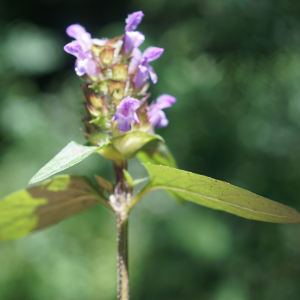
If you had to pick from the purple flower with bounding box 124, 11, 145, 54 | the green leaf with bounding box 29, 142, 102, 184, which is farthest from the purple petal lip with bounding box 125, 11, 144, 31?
the green leaf with bounding box 29, 142, 102, 184

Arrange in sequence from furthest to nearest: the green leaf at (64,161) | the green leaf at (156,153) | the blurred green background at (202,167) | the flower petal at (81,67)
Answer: the blurred green background at (202,167)
the green leaf at (156,153)
the flower petal at (81,67)
the green leaf at (64,161)

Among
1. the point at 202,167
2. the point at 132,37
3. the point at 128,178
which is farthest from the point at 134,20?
the point at 202,167

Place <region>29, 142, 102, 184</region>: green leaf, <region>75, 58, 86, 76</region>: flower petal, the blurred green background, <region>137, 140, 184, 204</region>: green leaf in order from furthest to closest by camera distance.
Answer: the blurred green background → <region>137, 140, 184, 204</region>: green leaf → <region>75, 58, 86, 76</region>: flower petal → <region>29, 142, 102, 184</region>: green leaf

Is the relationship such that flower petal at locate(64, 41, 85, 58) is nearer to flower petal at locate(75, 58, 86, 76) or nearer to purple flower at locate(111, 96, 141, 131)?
flower petal at locate(75, 58, 86, 76)

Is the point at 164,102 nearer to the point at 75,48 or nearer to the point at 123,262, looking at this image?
the point at 75,48

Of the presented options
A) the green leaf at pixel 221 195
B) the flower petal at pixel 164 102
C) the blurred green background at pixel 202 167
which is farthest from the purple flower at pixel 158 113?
the blurred green background at pixel 202 167

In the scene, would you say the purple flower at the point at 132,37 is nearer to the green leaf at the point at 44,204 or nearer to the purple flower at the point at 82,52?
the purple flower at the point at 82,52

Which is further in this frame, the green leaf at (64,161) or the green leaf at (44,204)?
the green leaf at (44,204)
